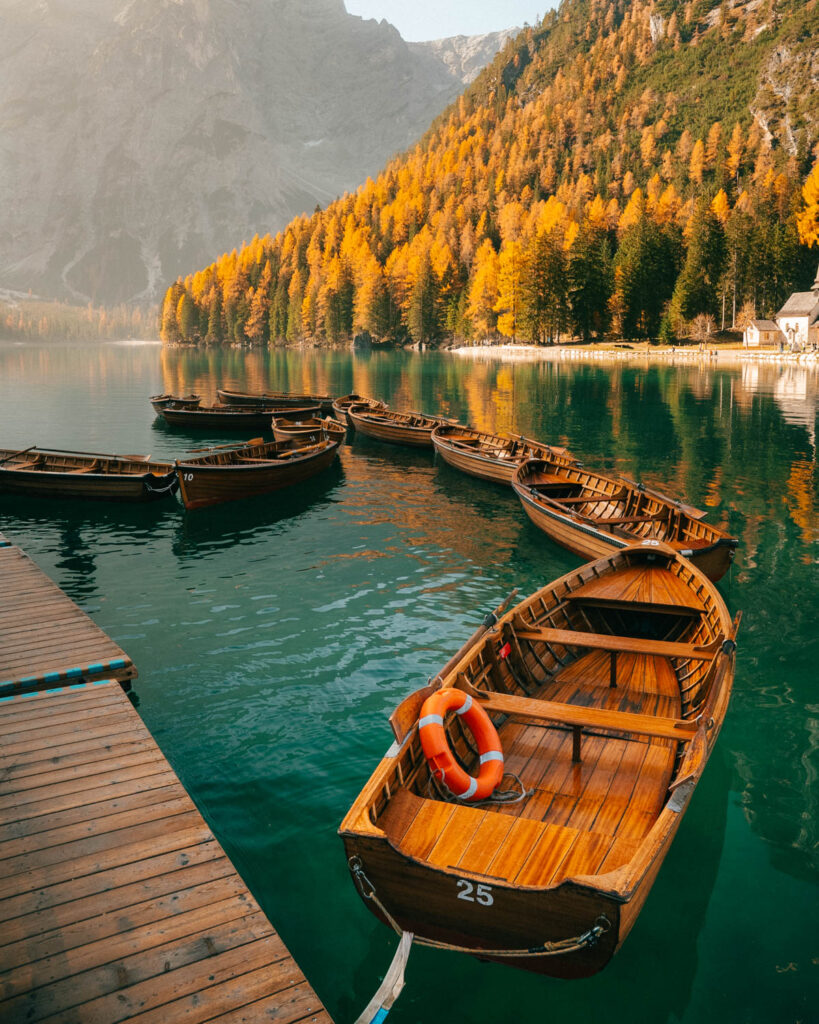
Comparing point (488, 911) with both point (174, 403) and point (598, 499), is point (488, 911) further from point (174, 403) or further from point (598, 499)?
point (174, 403)

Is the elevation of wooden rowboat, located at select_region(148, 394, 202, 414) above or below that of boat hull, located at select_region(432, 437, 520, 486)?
above

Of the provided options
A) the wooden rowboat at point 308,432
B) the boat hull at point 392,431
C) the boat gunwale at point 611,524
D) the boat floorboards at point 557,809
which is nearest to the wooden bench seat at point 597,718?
the boat floorboards at point 557,809

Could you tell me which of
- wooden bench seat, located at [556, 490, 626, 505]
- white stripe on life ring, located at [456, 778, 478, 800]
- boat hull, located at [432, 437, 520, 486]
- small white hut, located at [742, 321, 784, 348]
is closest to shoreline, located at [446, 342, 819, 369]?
small white hut, located at [742, 321, 784, 348]

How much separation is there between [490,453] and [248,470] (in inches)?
415

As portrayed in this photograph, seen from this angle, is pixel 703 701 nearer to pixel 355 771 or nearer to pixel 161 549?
pixel 355 771

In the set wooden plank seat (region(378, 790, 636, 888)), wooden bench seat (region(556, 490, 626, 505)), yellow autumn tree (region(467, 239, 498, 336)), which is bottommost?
wooden plank seat (region(378, 790, 636, 888))

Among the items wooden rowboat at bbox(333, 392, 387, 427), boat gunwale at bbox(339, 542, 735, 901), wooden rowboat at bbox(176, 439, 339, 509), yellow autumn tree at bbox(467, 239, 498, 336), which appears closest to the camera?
boat gunwale at bbox(339, 542, 735, 901)

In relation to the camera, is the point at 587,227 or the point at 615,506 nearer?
the point at 615,506

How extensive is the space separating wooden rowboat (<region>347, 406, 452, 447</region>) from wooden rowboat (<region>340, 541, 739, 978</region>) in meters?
26.0

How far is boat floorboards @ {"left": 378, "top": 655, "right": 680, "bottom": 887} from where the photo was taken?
20.3ft

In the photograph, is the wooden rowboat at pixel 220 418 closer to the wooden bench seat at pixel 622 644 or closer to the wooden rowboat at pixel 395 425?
the wooden rowboat at pixel 395 425

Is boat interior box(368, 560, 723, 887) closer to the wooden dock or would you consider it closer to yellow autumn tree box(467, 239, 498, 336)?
the wooden dock

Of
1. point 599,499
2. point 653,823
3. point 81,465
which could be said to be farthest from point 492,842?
point 81,465

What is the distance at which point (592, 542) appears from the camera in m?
18.2
